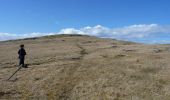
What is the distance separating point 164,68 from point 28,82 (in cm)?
1592

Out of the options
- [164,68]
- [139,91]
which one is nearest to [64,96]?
[139,91]

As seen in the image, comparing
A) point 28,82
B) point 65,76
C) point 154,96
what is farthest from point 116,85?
point 28,82

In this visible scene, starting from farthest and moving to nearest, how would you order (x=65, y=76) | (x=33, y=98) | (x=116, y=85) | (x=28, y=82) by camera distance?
(x=65, y=76) < (x=28, y=82) < (x=116, y=85) < (x=33, y=98)

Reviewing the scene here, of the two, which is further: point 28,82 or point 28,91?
point 28,82

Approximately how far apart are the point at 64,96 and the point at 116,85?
5775mm

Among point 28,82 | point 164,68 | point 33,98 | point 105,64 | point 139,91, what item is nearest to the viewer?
point 33,98

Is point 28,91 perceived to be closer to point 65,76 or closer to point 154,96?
point 65,76

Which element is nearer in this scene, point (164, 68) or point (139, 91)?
point (139, 91)

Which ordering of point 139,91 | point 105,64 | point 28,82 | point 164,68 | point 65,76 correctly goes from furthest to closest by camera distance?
1. point 105,64
2. point 164,68
3. point 65,76
4. point 28,82
5. point 139,91

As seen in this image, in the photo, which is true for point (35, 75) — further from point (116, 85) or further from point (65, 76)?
Result: point (116, 85)

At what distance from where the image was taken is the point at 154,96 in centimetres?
2602

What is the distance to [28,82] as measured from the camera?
3178cm

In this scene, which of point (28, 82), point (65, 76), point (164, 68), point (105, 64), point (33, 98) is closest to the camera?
point (33, 98)

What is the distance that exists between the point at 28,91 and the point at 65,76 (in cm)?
670
